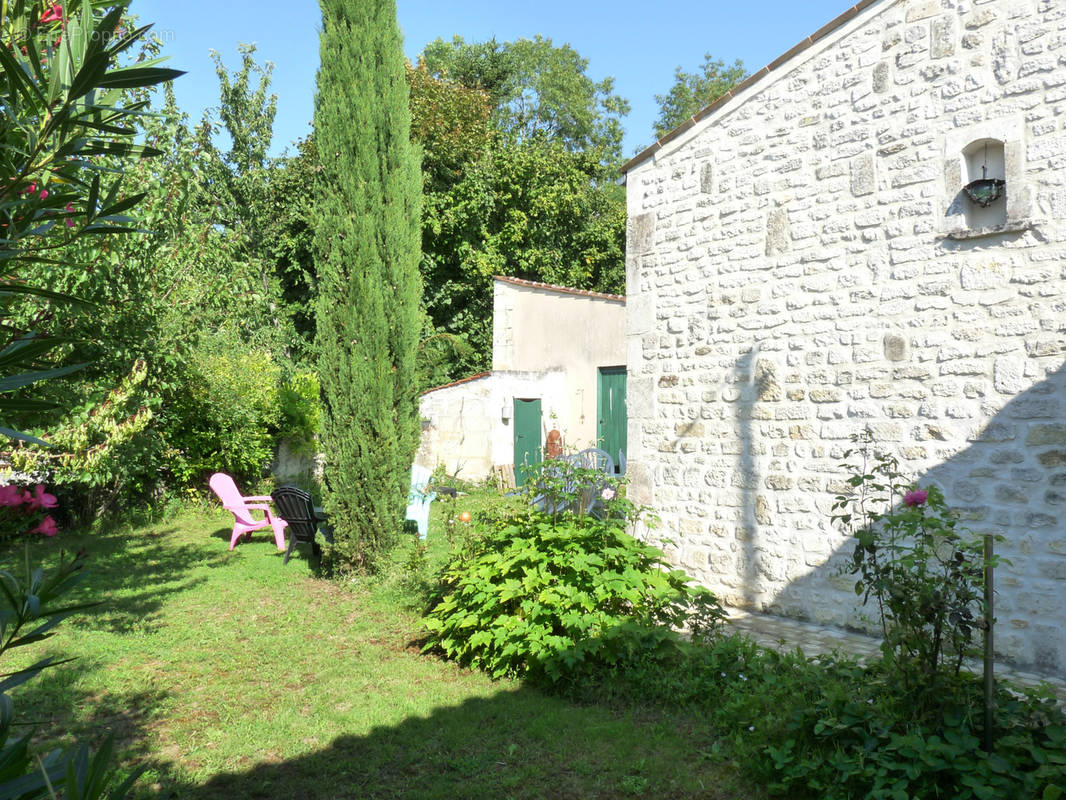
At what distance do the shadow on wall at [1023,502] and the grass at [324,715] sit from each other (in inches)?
78.8

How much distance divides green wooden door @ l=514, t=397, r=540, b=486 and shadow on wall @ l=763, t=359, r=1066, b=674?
9.47 meters

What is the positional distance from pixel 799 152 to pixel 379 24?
4.19 m

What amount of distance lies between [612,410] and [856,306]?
8543 millimetres

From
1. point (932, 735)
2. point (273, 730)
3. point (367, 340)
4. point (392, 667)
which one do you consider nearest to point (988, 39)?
point (932, 735)

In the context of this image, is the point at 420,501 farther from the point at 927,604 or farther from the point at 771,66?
the point at 927,604

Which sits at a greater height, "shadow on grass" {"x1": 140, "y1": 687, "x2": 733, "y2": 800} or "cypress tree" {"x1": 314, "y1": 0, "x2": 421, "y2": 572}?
"cypress tree" {"x1": 314, "y1": 0, "x2": 421, "y2": 572}

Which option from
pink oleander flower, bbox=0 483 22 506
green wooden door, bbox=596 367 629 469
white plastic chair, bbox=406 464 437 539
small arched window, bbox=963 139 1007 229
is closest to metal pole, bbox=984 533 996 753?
small arched window, bbox=963 139 1007 229

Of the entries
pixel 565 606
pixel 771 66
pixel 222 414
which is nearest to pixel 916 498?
pixel 565 606

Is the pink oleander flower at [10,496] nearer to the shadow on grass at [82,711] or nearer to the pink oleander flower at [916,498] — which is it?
the shadow on grass at [82,711]

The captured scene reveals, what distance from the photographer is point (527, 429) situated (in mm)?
14352

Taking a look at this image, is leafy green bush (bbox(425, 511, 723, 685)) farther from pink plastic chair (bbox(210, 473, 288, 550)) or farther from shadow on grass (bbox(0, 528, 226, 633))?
pink plastic chair (bbox(210, 473, 288, 550))

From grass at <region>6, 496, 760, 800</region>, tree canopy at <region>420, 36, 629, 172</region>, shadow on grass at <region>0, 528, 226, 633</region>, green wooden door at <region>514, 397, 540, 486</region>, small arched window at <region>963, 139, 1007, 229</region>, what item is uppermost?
tree canopy at <region>420, 36, 629, 172</region>

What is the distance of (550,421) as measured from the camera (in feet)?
47.3

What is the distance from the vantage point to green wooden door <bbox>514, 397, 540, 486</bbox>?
14297mm
